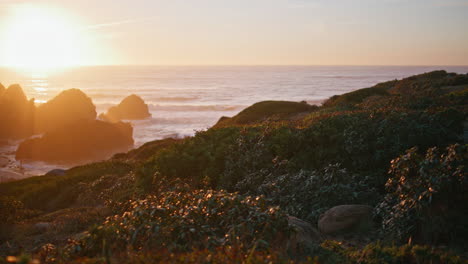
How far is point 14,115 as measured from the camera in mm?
58375

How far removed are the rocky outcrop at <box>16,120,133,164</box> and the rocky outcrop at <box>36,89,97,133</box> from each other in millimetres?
9173

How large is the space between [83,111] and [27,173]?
24464 mm

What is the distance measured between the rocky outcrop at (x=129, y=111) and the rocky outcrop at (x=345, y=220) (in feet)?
219

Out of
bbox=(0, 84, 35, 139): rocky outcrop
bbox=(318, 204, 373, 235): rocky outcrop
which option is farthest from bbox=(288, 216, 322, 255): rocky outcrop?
bbox=(0, 84, 35, 139): rocky outcrop

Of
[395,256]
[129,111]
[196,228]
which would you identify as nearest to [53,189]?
[196,228]

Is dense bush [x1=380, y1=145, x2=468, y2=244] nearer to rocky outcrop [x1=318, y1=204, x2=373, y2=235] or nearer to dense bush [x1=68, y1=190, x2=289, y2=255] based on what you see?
rocky outcrop [x1=318, y1=204, x2=373, y2=235]

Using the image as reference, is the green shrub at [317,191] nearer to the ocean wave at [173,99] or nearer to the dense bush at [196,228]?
the dense bush at [196,228]

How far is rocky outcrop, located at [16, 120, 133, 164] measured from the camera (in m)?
45.6

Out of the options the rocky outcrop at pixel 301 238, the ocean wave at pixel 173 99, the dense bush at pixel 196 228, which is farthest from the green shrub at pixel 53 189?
the ocean wave at pixel 173 99

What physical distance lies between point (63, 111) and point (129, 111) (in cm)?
1420

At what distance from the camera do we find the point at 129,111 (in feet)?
236

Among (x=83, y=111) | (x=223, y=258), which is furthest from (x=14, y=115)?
(x=223, y=258)

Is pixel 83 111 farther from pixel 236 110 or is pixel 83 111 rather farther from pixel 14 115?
pixel 236 110

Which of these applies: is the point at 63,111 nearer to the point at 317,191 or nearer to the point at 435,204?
the point at 317,191
